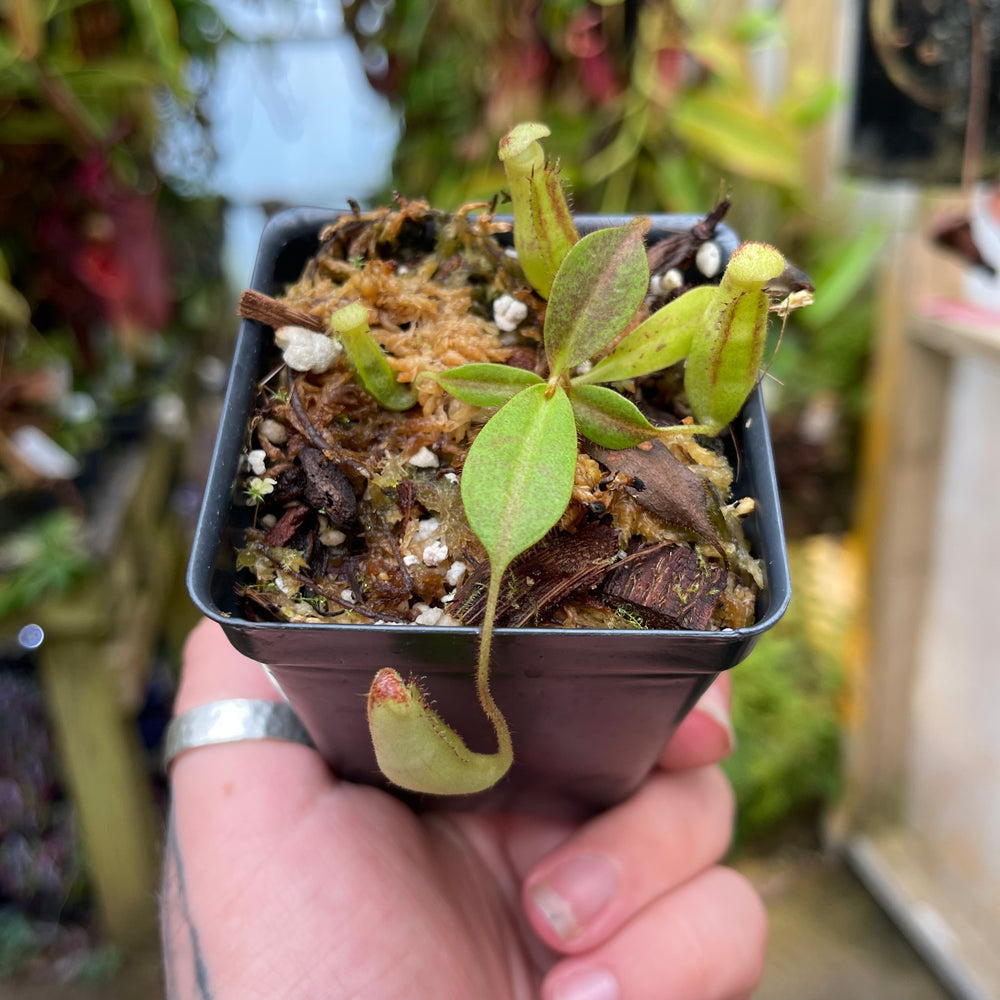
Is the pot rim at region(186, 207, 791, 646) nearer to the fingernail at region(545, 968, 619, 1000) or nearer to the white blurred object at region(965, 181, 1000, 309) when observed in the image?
the fingernail at region(545, 968, 619, 1000)

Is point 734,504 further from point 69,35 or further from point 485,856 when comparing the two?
point 69,35

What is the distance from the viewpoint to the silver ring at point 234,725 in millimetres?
589

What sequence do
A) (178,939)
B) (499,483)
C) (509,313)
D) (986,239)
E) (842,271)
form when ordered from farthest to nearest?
(842,271)
(986,239)
(178,939)
(509,313)
(499,483)

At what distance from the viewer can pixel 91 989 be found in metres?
1.41

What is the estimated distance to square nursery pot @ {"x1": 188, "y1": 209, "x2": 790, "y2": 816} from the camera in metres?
0.32

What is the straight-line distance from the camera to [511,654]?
0.33 m

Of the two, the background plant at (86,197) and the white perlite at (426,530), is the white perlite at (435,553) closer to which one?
the white perlite at (426,530)

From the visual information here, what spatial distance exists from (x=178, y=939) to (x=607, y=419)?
46cm

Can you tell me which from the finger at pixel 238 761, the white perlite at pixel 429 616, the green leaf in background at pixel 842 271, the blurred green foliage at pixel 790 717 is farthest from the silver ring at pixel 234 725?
the blurred green foliage at pixel 790 717

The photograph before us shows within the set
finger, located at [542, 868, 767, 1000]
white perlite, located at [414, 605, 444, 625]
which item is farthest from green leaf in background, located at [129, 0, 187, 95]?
finger, located at [542, 868, 767, 1000]

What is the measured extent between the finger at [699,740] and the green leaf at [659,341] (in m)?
0.32

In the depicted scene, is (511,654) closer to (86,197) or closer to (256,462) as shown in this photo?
(256,462)

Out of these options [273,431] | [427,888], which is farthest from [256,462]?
[427,888]

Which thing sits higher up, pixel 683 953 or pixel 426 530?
pixel 426 530
